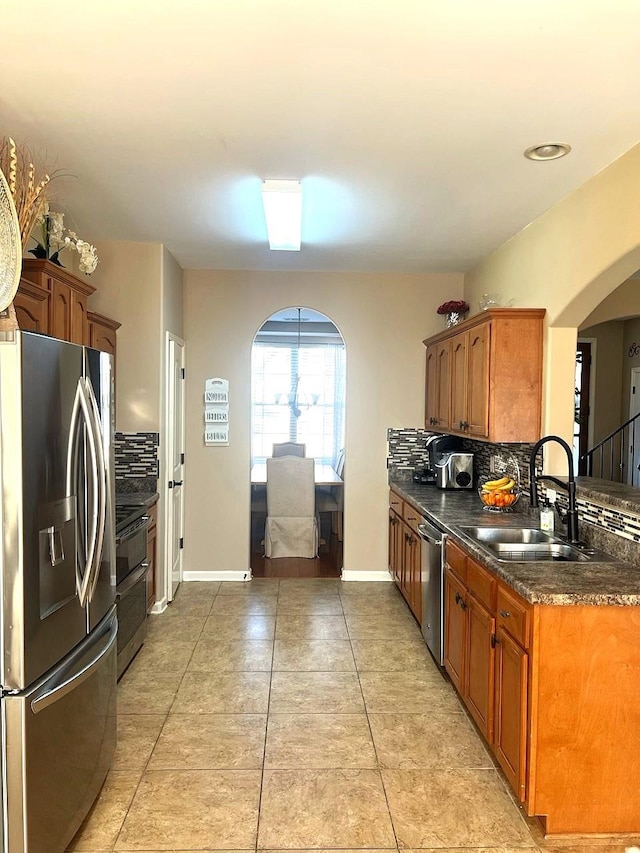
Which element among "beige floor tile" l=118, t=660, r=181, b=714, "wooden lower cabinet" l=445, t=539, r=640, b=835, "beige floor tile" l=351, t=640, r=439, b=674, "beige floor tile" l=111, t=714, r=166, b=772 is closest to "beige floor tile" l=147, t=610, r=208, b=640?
"beige floor tile" l=118, t=660, r=181, b=714

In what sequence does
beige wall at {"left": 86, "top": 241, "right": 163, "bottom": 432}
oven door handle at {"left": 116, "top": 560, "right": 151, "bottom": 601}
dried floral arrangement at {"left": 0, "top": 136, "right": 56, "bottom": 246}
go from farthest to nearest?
beige wall at {"left": 86, "top": 241, "right": 163, "bottom": 432} → oven door handle at {"left": 116, "top": 560, "right": 151, "bottom": 601} → dried floral arrangement at {"left": 0, "top": 136, "right": 56, "bottom": 246}

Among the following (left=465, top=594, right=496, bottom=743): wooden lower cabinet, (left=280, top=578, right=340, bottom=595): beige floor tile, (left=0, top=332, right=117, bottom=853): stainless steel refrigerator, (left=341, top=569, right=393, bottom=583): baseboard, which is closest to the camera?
(left=0, top=332, right=117, bottom=853): stainless steel refrigerator

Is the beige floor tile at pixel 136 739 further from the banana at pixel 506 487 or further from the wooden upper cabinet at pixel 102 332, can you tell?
the banana at pixel 506 487

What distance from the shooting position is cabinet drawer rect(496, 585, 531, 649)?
2.08 meters

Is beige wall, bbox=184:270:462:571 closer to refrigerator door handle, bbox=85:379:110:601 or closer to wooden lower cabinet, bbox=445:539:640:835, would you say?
refrigerator door handle, bbox=85:379:110:601

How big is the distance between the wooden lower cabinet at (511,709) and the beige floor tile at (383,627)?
152 centimetres

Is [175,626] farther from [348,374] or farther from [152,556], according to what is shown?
[348,374]

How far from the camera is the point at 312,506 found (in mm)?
5723

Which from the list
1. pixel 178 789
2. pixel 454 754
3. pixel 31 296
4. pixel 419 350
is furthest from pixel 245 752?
pixel 419 350

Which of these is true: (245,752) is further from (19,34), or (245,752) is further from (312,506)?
(312,506)

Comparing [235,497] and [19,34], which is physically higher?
[19,34]

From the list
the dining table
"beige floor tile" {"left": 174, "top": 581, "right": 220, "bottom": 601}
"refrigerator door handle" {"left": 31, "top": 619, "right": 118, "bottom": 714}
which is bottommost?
"beige floor tile" {"left": 174, "top": 581, "right": 220, "bottom": 601}

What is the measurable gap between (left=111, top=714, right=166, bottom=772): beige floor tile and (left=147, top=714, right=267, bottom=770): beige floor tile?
0.04 m

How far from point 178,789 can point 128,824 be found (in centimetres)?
24
